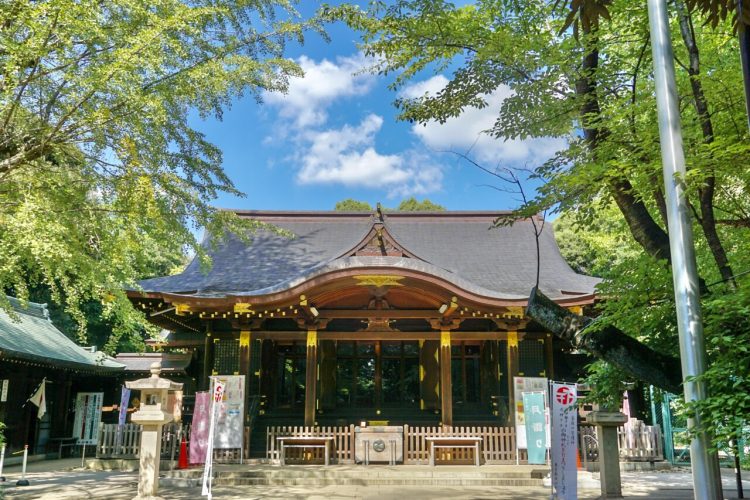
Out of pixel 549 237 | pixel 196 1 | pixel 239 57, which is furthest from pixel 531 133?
pixel 549 237

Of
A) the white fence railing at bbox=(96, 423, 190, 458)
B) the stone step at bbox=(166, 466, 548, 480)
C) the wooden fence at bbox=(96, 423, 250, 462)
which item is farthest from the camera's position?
the white fence railing at bbox=(96, 423, 190, 458)

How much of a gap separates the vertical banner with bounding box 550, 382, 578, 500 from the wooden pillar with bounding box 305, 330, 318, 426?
5.81m

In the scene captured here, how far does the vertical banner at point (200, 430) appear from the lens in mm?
11023

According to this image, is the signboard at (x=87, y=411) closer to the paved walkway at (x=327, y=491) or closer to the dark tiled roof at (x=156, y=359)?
the dark tiled roof at (x=156, y=359)

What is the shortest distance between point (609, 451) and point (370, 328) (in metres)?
6.27

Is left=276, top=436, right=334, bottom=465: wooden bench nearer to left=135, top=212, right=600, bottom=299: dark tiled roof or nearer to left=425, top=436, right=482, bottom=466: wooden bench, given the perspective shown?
left=425, top=436, right=482, bottom=466: wooden bench

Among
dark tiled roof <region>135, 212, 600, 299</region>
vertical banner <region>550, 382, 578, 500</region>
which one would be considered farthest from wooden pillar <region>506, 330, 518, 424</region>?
vertical banner <region>550, 382, 578, 500</region>

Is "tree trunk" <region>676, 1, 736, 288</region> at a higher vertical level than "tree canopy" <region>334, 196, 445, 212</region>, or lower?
lower

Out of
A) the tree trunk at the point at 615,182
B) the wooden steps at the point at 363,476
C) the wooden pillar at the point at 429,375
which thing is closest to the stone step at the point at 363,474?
the wooden steps at the point at 363,476

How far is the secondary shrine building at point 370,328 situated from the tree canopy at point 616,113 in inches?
192

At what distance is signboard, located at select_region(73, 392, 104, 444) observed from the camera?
690 inches

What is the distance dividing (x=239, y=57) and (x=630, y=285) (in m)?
6.51

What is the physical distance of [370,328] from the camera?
13141mm

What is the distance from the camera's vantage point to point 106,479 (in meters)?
10.9
